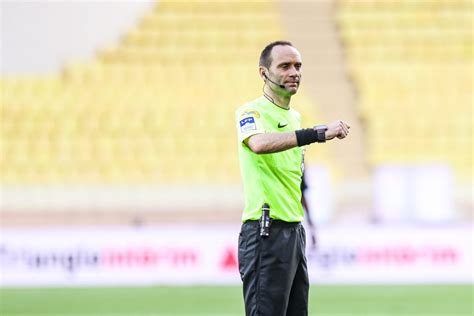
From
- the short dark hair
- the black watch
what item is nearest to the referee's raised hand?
the black watch

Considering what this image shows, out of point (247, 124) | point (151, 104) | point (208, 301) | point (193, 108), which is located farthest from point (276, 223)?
point (151, 104)

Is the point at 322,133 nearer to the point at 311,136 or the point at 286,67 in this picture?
the point at 311,136

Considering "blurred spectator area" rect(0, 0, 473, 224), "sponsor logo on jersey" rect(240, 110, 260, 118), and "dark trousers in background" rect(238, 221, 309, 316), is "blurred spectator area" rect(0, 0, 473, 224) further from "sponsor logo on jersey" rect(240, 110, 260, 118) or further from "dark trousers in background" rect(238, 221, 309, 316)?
"sponsor logo on jersey" rect(240, 110, 260, 118)

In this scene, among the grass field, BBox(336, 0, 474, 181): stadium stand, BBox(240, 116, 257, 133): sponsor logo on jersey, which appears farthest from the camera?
BBox(336, 0, 474, 181): stadium stand

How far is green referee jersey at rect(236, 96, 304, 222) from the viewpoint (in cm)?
468

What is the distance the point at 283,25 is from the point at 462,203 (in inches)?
279

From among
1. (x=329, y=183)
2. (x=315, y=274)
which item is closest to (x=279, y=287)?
(x=315, y=274)

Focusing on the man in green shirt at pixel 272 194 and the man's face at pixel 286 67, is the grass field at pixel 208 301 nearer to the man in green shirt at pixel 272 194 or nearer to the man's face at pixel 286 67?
the man in green shirt at pixel 272 194

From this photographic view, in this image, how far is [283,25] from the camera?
969 inches

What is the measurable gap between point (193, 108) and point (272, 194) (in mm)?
16547

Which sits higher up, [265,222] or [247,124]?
[247,124]

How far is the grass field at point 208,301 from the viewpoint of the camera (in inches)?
421

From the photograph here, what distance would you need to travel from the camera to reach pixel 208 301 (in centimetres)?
1178

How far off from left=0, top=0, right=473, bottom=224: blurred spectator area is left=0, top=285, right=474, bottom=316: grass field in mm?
5302
